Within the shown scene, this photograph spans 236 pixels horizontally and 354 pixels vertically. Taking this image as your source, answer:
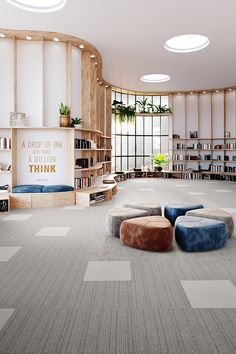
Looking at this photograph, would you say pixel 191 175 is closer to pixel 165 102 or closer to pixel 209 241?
pixel 165 102

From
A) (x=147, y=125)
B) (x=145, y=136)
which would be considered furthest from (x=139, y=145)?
(x=147, y=125)

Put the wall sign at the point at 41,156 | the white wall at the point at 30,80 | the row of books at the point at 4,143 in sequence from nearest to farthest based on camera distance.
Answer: the row of books at the point at 4,143 → the white wall at the point at 30,80 → the wall sign at the point at 41,156

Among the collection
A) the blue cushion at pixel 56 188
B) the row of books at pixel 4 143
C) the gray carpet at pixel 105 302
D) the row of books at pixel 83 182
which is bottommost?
the gray carpet at pixel 105 302

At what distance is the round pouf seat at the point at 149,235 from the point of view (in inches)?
169

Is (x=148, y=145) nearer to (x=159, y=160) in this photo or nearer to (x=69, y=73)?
(x=159, y=160)

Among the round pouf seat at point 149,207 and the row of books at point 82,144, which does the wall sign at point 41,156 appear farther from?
the round pouf seat at point 149,207

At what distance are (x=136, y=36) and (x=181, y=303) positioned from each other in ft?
22.2

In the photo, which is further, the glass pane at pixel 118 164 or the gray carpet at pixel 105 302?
the glass pane at pixel 118 164

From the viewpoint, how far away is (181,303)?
288 centimetres

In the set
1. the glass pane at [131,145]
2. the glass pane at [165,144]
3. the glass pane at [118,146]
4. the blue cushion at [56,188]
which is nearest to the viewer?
the blue cushion at [56,188]

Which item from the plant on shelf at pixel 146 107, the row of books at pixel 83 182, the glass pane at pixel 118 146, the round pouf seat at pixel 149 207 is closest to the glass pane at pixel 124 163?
the glass pane at pixel 118 146

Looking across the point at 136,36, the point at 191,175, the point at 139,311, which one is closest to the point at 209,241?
the point at 139,311

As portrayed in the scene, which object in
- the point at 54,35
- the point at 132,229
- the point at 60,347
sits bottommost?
the point at 60,347

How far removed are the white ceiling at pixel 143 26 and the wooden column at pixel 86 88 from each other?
1.39ft
